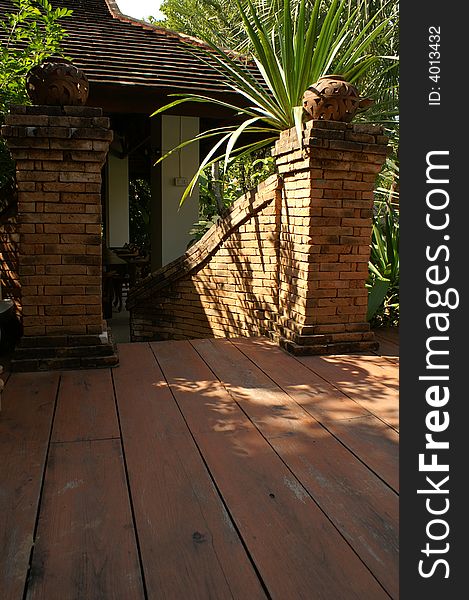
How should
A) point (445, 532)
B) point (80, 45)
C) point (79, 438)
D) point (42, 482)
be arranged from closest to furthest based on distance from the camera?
point (445, 532) < point (42, 482) < point (79, 438) < point (80, 45)

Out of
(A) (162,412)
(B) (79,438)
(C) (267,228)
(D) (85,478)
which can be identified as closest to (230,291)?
(C) (267,228)

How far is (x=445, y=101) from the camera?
1.68 m

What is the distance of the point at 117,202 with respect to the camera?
36.9ft

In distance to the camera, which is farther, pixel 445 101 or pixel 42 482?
pixel 42 482

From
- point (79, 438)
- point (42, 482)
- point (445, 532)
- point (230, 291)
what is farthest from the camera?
point (230, 291)

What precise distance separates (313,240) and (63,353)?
1.71 meters

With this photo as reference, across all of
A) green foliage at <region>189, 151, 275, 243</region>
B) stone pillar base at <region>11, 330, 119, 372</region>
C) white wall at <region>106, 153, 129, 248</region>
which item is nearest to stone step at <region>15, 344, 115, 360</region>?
stone pillar base at <region>11, 330, 119, 372</region>

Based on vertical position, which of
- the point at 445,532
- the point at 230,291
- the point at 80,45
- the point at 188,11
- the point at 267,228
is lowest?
the point at 445,532

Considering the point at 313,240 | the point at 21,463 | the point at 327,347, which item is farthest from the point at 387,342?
the point at 21,463

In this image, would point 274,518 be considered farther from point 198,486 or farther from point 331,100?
point 331,100

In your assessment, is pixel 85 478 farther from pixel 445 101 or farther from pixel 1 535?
pixel 445 101

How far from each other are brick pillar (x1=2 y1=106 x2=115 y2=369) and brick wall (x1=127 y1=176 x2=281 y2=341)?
140 cm

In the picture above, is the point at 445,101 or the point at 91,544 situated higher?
the point at 445,101

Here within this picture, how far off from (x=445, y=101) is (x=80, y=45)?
6542 mm
